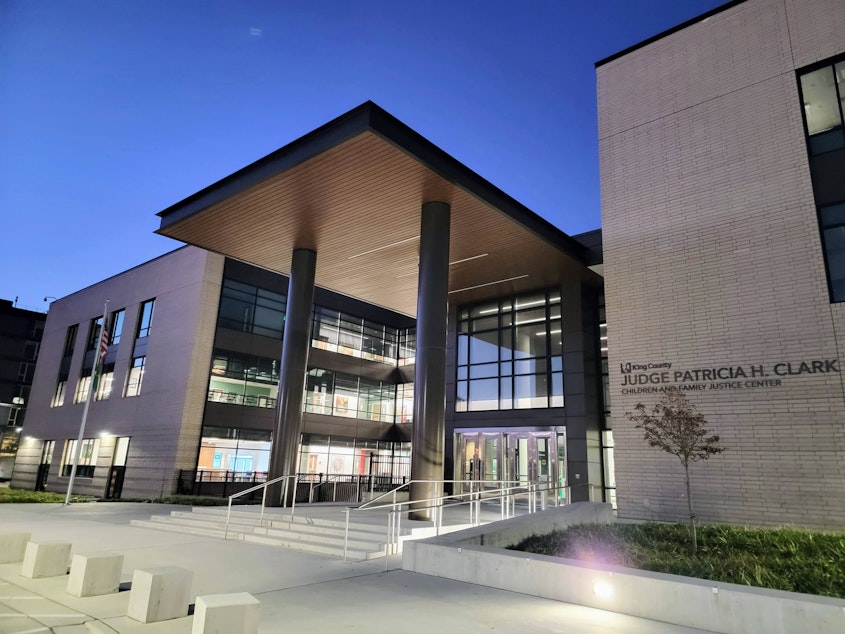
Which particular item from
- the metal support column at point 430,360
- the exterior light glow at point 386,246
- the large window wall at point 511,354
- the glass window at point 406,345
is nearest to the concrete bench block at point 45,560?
the metal support column at point 430,360

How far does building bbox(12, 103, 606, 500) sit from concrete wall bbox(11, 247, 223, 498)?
114mm

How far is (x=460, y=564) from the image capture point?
7758 mm

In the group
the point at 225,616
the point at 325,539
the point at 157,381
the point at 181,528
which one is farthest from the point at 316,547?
the point at 157,381

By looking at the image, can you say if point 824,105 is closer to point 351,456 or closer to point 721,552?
point 721,552

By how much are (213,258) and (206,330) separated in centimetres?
368

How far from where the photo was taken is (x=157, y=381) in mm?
27453

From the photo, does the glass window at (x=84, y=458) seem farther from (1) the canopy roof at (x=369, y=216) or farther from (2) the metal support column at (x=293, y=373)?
(1) the canopy roof at (x=369, y=216)

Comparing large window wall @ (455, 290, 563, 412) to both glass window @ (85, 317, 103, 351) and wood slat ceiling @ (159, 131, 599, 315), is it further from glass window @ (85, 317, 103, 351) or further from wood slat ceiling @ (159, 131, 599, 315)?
glass window @ (85, 317, 103, 351)

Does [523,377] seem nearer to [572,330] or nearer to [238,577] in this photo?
[572,330]

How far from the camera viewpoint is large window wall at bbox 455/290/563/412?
20812 millimetres

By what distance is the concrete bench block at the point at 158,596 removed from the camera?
18.5 feet

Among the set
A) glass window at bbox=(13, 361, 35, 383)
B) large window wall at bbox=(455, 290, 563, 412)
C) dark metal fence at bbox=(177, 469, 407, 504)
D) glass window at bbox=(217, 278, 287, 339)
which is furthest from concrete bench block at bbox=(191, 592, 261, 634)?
glass window at bbox=(13, 361, 35, 383)

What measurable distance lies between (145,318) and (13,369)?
3165 centimetres

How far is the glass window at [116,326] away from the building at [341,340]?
0.71 feet
